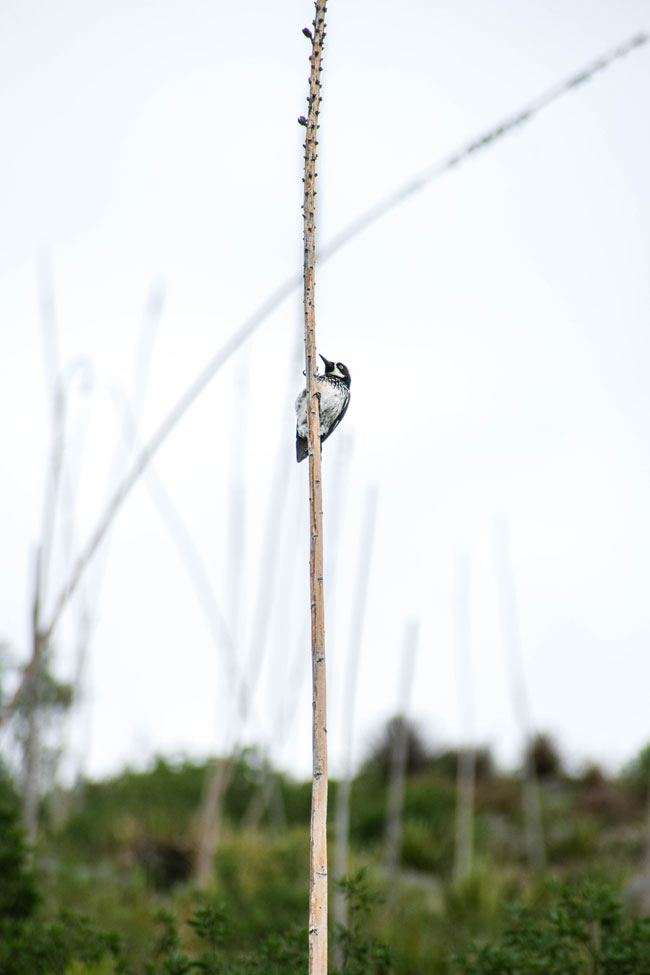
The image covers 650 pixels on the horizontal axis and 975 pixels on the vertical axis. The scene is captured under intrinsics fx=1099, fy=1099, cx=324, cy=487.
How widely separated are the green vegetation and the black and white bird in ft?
7.57

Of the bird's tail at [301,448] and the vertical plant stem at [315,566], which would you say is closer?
the vertical plant stem at [315,566]

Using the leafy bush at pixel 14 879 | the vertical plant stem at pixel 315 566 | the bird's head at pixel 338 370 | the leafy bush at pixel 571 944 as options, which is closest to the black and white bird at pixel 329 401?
the bird's head at pixel 338 370

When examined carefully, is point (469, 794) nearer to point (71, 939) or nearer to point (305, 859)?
point (305, 859)

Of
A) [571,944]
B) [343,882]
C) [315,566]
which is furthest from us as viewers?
[571,944]

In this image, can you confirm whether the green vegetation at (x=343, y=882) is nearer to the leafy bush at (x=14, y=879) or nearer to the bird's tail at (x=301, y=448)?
the leafy bush at (x=14, y=879)

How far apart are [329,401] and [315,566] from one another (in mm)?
1250

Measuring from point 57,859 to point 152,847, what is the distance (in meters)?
1.42

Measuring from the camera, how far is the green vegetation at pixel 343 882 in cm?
595

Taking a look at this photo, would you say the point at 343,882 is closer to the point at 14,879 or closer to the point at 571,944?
the point at 571,944

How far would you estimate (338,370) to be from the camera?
204 inches

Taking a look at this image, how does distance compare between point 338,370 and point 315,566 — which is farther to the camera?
point 338,370

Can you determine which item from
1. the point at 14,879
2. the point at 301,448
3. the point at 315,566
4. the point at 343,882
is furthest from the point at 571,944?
the point at 14,879

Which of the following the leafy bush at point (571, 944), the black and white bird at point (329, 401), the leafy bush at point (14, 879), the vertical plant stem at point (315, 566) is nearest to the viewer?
the vertical plant stem at point (315, 566)

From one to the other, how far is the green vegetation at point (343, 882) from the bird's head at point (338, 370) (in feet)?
8.29
